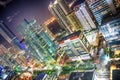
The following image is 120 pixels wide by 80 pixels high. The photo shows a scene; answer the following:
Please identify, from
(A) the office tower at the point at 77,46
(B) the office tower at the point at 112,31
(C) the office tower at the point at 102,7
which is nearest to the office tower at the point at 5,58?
(A) the office tower at the point at 77,46

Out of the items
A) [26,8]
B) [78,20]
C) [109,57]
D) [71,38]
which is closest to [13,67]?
[78,20]

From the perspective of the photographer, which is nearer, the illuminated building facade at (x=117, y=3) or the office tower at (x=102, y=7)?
the illuminated building facade at (x=117, y=3)

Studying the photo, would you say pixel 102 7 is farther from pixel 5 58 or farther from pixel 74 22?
pixel 5 58

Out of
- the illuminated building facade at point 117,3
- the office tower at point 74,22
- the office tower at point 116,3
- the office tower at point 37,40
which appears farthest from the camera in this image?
the office tower at point 74,22

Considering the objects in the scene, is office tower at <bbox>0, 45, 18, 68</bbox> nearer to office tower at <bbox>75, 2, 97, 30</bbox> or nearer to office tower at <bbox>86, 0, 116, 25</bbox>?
office tower at <bbox>75, 2, 97, 30</bbox>

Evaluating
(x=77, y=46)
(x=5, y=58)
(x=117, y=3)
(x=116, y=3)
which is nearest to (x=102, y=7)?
(x=116, y=3)

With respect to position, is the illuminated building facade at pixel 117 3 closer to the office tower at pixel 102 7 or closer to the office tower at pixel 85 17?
the office tower at pixel 102 7
